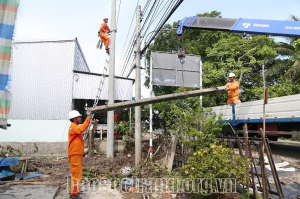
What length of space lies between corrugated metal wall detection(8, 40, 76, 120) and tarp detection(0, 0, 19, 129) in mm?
8687

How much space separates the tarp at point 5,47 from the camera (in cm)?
304

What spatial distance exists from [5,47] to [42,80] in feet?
29.5

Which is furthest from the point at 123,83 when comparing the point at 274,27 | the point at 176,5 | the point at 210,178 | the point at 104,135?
the point at 210,178

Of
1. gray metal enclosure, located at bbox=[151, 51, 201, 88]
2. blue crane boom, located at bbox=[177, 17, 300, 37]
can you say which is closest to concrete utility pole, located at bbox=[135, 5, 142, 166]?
gray metal enclosure, located at bbox=[151, 51, 201, 88]

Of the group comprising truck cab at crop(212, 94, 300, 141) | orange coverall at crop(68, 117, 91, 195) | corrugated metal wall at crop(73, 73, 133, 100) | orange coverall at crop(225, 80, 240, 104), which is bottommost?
orange coverall at crop(68, 117, 91, 195)

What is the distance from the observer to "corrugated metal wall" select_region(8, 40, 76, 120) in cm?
1112

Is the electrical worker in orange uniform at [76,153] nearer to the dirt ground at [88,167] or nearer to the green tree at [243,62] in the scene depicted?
the dirt ground at [88,167]

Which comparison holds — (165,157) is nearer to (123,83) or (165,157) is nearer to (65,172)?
(65,172)

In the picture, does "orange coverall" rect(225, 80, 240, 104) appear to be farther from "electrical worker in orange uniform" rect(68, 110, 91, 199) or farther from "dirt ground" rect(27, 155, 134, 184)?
"electrical worker in orange uniform" rect(68, 110, 91, 199)

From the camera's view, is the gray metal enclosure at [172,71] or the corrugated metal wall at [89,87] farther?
the corrugated metal wall at [89,87]

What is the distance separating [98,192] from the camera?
556 cm

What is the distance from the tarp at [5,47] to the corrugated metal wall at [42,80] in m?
8.69

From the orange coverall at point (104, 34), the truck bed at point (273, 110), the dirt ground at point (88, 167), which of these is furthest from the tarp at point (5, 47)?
the truck bed at point (273, 110)

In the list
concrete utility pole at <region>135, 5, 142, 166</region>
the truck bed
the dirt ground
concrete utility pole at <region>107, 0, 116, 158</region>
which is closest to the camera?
the dirt ground
